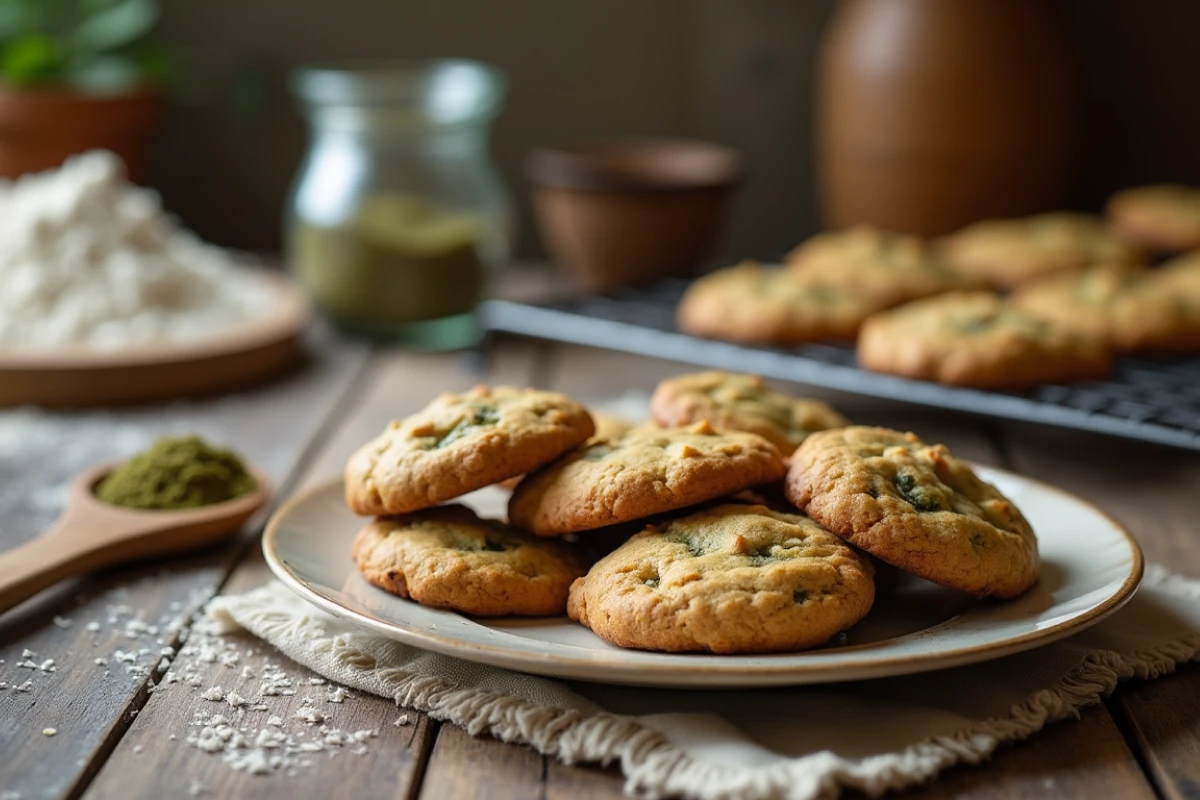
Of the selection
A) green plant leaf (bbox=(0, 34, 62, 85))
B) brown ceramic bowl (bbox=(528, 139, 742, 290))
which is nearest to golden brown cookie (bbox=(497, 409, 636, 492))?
brown ceramic bowl (bbox=(528, 139, 742, 290))

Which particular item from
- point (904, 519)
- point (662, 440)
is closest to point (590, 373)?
point (662, 440)

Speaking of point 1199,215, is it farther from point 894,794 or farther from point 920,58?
point 894,794

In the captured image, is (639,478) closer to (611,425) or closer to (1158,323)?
(611,425)

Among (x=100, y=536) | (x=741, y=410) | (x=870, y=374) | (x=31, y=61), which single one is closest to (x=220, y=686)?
(x=100, y=536)

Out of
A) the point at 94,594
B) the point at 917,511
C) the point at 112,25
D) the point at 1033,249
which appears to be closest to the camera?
the point at 917,511

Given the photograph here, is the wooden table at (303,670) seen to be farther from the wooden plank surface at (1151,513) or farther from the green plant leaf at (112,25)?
the green plant leaf at (112,25)

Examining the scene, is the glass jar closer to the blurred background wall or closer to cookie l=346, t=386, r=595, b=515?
the blurred background wall
